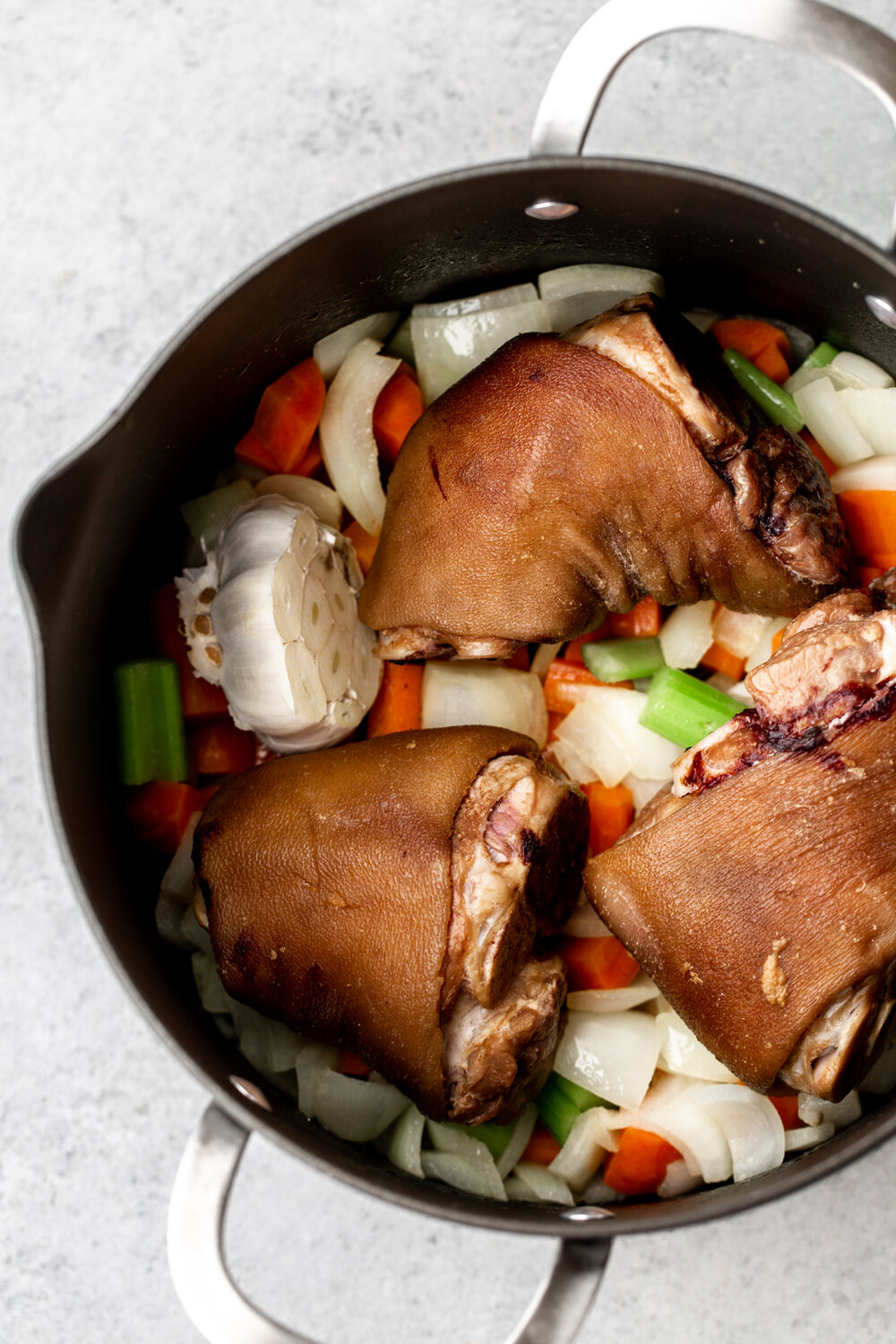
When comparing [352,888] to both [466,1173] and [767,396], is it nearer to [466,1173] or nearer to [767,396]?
[466,1173]

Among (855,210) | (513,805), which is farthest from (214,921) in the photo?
(855,210)

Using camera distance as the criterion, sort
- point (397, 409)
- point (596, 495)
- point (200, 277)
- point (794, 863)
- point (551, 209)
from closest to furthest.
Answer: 1. point (794, 863)
2. point (596, 495)
3. point (551, 209)
4. point (397, 409)
5. point (200, 277)

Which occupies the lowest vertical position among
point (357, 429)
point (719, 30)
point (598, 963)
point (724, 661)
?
point (598, 963)

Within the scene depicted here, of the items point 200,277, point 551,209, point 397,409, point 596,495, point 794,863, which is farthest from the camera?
point 200,277

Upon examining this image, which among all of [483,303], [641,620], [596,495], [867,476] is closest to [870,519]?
[867,476]

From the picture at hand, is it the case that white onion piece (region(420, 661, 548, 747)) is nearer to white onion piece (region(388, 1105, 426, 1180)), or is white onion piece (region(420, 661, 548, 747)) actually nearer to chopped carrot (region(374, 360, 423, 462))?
chopped carrot (region(374, 360, 423, 462))

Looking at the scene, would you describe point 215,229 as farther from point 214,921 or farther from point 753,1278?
point 753,1278
